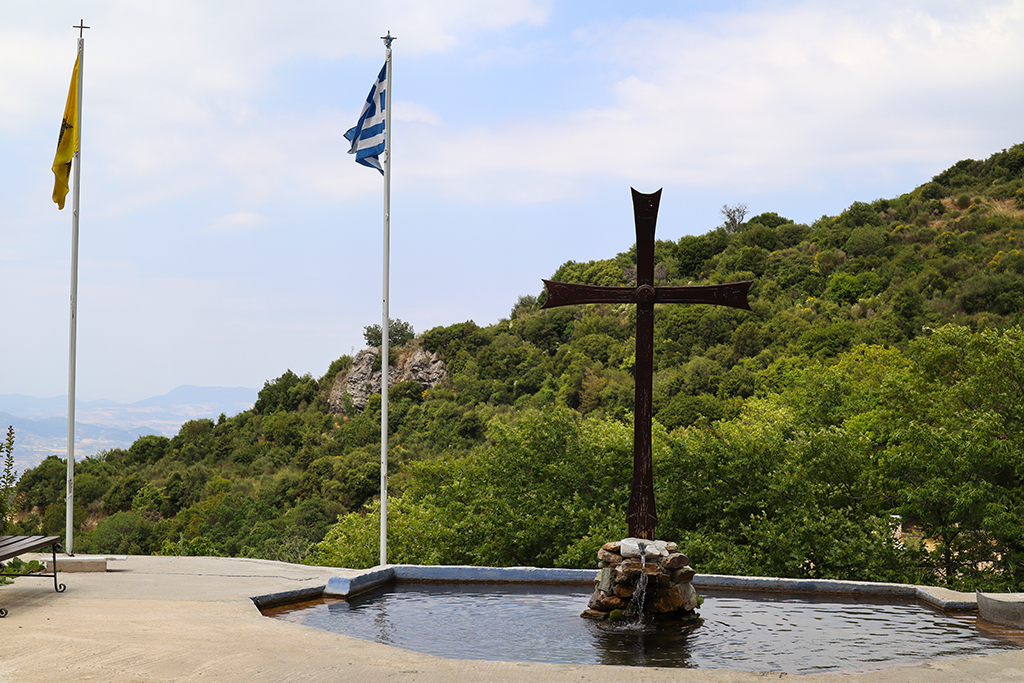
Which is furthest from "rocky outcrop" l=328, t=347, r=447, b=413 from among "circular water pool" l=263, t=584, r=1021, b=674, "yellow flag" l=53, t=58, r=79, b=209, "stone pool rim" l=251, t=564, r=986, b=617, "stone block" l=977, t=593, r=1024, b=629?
"stone block" l=977, t=593, r=1024, b=629

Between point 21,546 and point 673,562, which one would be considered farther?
point 673,562

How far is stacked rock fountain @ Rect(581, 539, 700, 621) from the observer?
7.79 m

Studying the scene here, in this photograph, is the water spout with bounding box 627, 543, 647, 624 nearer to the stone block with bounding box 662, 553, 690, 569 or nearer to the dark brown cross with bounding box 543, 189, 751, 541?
the stone block with bounding box 662, 553, 690, 569

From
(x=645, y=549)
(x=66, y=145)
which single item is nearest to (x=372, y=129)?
(x=66, y=145)

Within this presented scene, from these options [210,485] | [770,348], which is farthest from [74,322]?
[770,348]

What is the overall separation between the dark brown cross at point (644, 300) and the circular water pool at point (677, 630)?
3.85 ft

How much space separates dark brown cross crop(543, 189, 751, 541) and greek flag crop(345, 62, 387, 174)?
3863mm

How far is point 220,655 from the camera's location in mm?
5719

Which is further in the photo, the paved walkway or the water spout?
the water spout

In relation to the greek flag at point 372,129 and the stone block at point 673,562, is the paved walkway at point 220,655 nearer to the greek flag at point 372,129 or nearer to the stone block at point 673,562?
the stone block at point 673,562

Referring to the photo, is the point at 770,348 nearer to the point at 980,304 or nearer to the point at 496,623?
the point at 980,304

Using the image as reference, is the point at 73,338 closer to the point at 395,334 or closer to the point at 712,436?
the point at 712,436

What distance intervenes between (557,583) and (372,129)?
251 inches

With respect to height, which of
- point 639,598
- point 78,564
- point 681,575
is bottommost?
point 78,564
